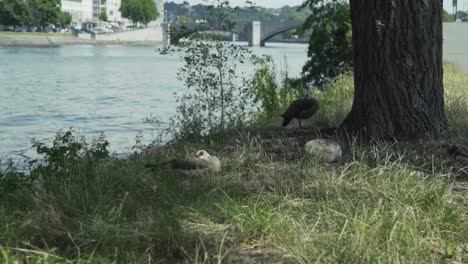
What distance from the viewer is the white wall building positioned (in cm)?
12750

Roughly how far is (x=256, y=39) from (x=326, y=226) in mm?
79523

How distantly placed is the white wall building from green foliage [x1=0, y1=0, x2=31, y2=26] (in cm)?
3083

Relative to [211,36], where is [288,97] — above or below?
below

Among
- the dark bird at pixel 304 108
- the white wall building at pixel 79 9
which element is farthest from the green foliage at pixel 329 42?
the white wall building at pixel 79 9

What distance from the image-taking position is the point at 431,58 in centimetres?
631

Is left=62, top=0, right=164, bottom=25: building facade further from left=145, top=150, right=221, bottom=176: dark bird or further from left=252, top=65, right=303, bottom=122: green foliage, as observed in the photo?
left=145, top=150, right=221, bottom=176: dark bird

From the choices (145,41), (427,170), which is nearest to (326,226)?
→ (427,170)

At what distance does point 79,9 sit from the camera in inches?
5271

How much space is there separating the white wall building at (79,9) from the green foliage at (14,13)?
3083 centimetres

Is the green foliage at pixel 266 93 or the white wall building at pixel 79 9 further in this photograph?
the white wall building at pixel 79 9

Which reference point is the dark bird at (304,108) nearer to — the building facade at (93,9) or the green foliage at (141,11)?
the green foliage at (141,11)

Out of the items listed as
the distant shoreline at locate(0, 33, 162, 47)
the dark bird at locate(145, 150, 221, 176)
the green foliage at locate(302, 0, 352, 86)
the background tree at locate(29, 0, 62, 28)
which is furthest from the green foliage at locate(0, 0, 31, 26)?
the dark bird at locate(145, 150, 221, 176)

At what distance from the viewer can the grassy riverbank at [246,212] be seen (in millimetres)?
3316

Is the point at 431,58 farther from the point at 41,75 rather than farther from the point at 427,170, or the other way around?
the point at 41,75
